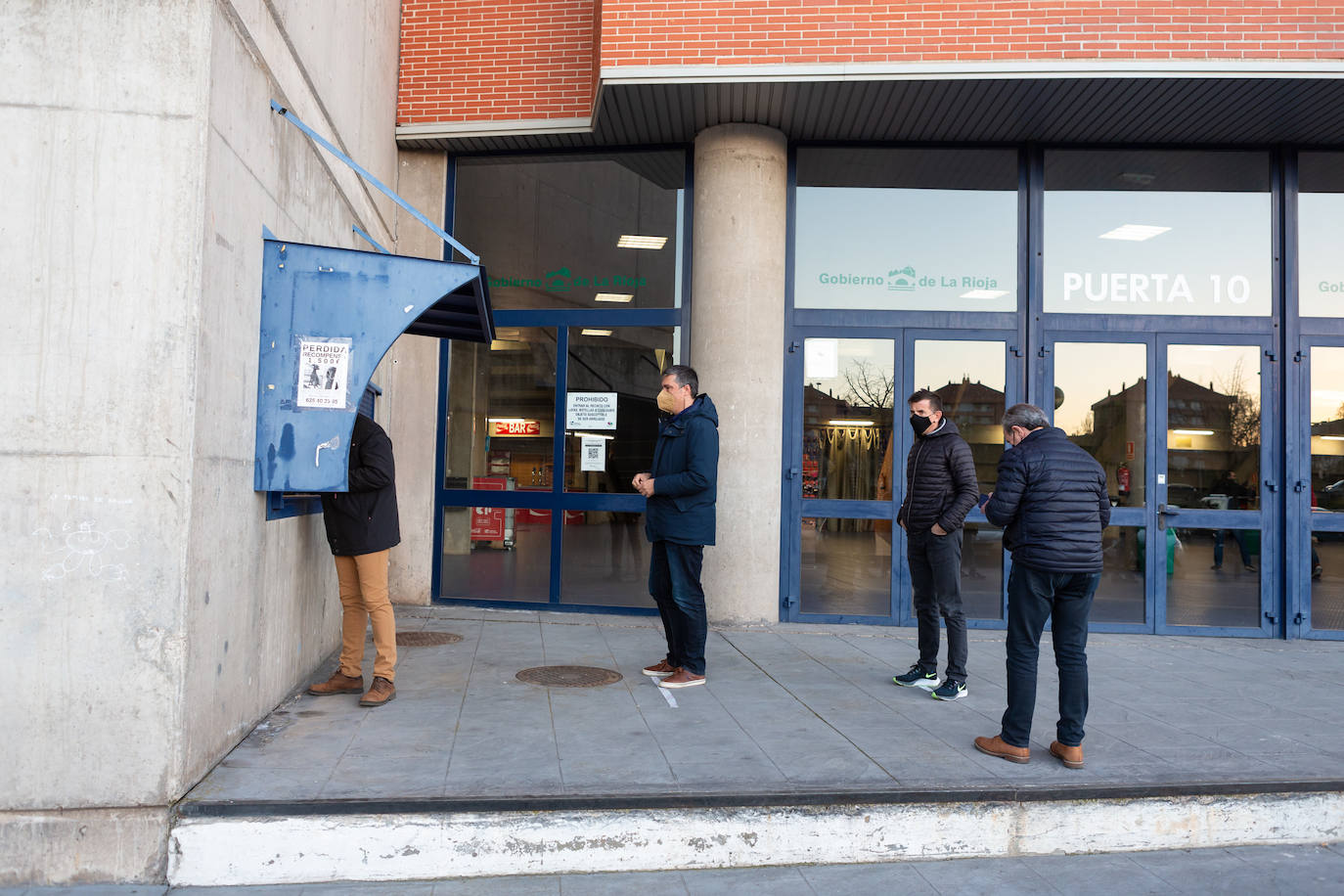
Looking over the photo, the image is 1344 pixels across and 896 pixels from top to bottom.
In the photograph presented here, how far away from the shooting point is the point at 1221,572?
8.73 meters

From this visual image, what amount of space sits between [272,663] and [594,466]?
4.26 meters

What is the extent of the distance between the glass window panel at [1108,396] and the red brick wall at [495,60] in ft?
16.0

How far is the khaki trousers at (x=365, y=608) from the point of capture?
5.49 metres

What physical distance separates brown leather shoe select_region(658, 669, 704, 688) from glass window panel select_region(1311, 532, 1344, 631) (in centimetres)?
598

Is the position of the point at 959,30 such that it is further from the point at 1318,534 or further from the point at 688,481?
the point at 1318,534

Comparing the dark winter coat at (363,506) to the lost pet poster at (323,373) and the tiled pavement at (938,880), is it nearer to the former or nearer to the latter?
the lost pet poster at (323,373)

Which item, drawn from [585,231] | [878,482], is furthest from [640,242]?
[878,482]

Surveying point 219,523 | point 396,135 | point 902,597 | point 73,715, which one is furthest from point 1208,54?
point 73,715

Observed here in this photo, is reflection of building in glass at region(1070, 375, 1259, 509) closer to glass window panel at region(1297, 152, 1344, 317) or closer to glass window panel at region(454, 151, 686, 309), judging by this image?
glass window panel at region(1297, 152, 1344, 317)

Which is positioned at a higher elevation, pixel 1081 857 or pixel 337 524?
pixel 337 524

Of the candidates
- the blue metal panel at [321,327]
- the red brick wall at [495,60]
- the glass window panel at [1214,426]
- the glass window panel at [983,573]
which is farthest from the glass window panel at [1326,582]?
the blue metal panel at [321,327]

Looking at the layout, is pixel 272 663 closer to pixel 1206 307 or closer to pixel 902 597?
pixel 902 597

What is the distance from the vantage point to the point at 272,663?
5.20 meters

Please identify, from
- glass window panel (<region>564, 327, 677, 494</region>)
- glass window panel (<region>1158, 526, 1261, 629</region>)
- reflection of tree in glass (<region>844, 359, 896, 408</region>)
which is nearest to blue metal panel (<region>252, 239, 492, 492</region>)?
glass window panel (<region>564, 327, 677, 494</region>)
